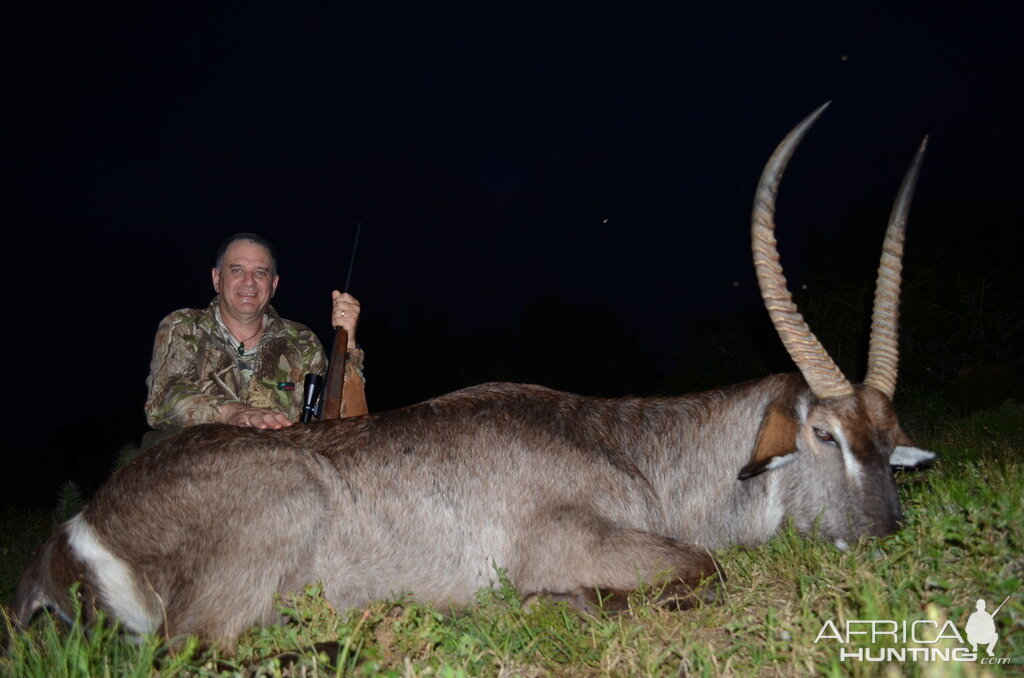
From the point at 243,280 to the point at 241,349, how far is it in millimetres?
600

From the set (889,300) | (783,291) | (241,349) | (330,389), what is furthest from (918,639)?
(241,349)

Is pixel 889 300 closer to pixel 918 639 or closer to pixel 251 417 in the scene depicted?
pixel 918 639

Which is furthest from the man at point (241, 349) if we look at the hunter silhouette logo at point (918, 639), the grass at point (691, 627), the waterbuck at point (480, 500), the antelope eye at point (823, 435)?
the hunter silhouette logo at point (918, 639)

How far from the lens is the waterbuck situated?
10.5 ft

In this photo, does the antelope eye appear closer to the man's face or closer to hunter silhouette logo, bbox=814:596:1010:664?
hunter silhouette logo, bbox=814:596:1010:664

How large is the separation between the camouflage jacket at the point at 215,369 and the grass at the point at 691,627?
92.1 inches

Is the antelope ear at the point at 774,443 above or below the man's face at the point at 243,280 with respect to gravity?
below

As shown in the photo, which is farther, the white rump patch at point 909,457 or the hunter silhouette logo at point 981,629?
the white rump patch at point 909,457

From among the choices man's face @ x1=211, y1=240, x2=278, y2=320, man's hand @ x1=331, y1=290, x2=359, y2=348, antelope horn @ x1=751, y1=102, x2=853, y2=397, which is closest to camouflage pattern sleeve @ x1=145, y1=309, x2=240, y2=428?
man's face @ x1=211, y1=240, x2=278, y2=320

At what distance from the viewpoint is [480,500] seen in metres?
3.54

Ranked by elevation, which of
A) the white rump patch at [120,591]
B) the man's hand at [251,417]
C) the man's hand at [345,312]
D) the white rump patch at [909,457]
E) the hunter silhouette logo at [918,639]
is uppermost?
the man's hand at [345,312]

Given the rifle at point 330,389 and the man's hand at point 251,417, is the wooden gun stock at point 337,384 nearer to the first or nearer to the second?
the rifle at point 330,389

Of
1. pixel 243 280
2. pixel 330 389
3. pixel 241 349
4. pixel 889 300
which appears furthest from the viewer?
pixel 241 349

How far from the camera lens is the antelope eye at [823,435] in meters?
3.74
